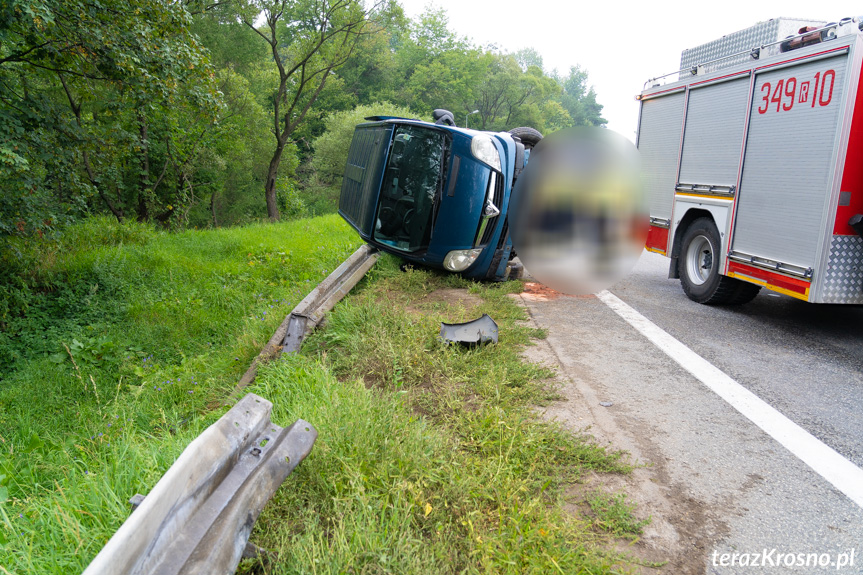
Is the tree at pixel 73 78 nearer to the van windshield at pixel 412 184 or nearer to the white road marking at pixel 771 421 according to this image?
the van windshield at pixel 412 184

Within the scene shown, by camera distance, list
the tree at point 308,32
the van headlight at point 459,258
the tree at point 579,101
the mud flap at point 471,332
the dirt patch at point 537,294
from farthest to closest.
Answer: the tree at point 308,32 < the dirt patch at point 537,294 < the van headlight at point 459,258 < the mud flap at point 471,332 < the tree at point 579,101

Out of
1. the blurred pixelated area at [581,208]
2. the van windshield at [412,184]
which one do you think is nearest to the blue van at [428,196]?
the van windshield at [412,184]

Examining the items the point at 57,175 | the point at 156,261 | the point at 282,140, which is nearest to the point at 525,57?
the point at 57,175

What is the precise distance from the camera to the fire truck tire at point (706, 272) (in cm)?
741

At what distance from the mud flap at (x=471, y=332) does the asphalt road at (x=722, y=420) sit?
48 cm

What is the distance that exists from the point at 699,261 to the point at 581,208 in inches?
305

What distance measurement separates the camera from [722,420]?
4008 mm

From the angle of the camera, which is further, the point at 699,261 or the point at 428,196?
the point at 699,261

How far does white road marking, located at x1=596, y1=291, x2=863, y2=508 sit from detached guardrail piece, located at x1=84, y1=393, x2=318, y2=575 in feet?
9.91

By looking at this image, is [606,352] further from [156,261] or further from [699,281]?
[156,261]

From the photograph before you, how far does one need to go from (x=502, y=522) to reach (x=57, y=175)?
35.7 feet

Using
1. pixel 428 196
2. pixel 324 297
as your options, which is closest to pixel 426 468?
pixel 428 196

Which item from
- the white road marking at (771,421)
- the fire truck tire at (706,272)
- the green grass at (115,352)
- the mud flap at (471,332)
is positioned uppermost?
the fire truck tire at (706,272)

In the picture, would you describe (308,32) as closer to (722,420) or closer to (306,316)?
(306,316)
